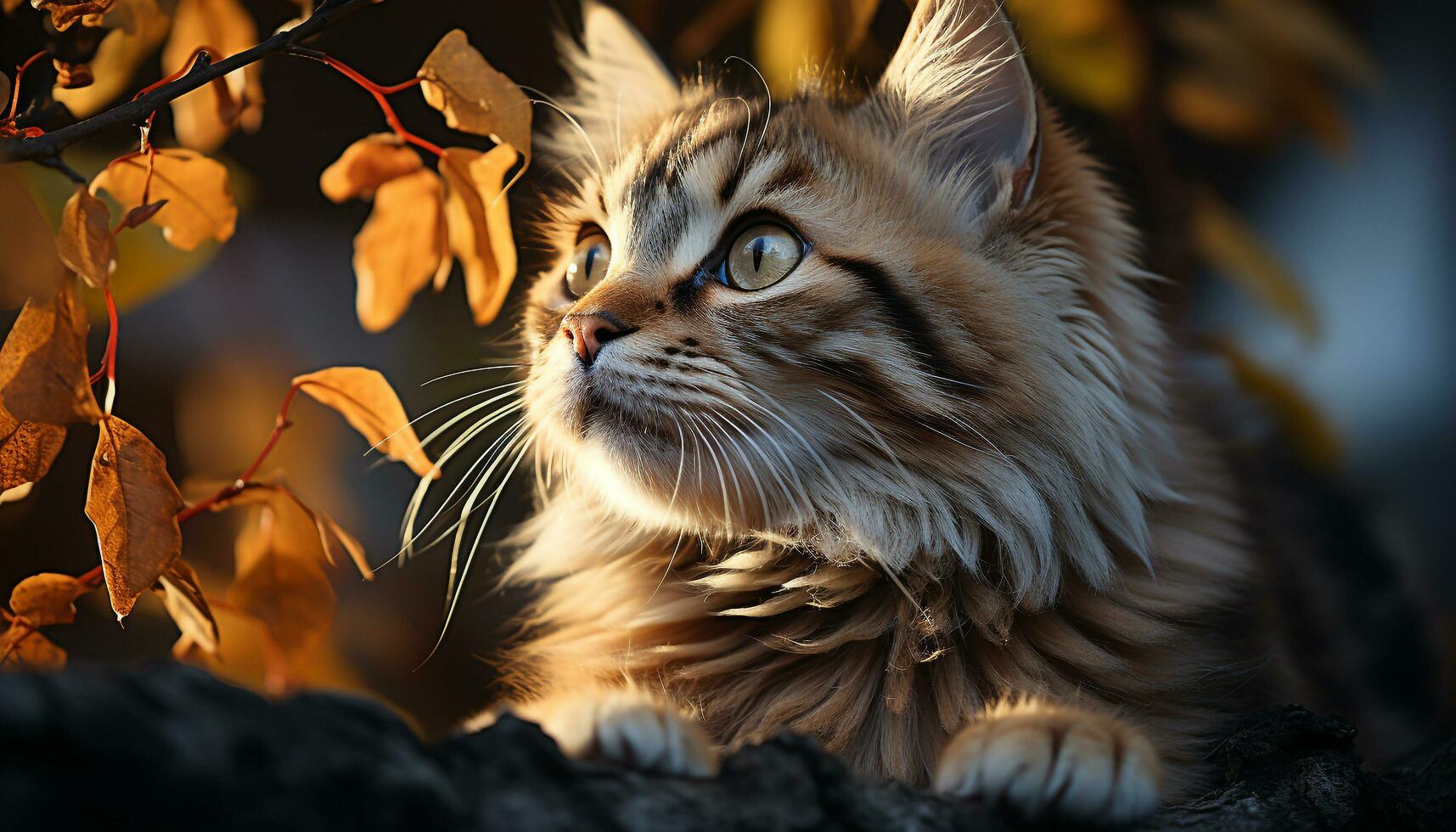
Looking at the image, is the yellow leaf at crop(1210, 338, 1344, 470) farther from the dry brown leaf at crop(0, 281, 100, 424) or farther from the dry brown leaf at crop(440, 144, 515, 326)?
the dry brown leaf at crop(0, 281, 100, 424)

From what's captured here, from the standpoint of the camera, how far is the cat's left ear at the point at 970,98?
48.7 inches

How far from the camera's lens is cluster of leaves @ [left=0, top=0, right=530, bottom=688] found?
837 millimetres

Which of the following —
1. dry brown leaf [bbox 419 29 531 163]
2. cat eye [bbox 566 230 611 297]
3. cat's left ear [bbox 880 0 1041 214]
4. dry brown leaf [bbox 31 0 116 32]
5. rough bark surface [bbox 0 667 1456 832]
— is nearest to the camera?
rough bark surface [bbox 0 667 1456 832]

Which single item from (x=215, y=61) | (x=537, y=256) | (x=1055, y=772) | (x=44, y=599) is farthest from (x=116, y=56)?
(x=1055, y=772)

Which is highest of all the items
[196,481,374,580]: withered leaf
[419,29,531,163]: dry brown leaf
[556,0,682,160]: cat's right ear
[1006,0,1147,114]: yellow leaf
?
[1006,0,1147,114]: yellow leaf

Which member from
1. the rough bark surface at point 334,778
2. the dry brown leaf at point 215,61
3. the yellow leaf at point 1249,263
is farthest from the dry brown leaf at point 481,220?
the yellow leaf at point 1249,263

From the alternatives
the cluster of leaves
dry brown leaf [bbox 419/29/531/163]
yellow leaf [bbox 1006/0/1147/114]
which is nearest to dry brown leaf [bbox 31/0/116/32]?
the cluster of leaves

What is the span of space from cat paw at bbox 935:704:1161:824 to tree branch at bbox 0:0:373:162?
33.5 inches

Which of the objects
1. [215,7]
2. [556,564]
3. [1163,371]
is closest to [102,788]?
[556,564]

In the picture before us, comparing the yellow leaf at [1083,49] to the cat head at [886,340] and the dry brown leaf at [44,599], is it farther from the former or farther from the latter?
the dry brown leaf at [44,599]

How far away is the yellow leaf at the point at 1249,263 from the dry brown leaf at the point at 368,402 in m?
1.88

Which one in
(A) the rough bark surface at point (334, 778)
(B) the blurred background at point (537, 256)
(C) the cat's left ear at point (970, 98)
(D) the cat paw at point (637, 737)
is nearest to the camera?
(A) the rough bark surface at point (334, 778)

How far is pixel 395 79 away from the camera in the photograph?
6.80 ft

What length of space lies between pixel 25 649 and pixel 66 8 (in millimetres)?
584
